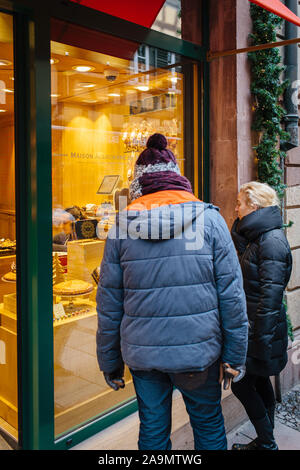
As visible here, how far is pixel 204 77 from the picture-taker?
162 inches

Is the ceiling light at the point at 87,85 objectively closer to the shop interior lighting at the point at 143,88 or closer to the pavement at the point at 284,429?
the shop interior lighting at the point at 143,88

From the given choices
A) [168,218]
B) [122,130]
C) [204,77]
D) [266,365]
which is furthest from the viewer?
[204,77]

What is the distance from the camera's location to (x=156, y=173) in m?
2.33

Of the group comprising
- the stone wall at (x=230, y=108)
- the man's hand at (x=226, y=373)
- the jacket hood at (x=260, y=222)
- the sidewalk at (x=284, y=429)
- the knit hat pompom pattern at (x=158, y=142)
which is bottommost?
the sidewalk at (x=284, y=429)

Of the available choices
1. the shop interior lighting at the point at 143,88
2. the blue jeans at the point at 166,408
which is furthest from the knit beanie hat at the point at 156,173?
the shop interior lighting at the point at 143,88

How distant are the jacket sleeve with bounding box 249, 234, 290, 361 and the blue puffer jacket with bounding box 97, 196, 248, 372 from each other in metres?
0.76

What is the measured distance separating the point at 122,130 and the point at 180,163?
664mm

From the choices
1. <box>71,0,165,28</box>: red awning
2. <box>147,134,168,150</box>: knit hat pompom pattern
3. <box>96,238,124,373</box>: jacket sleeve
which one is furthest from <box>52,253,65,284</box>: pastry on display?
<box>71,0,165,28</box>: red awning

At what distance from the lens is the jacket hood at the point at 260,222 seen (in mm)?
3111

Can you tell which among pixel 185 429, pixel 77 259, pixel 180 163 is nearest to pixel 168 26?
pixel 180 163

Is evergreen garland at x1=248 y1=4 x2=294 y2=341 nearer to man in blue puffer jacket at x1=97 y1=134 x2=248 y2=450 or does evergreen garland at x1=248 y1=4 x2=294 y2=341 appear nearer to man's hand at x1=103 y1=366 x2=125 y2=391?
man in blue puffer jacket at x1=97 y1=134 x2=248 y2=450

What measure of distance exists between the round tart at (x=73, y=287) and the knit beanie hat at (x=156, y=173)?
1.08 m

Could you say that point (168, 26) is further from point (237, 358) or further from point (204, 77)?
point (237, 358)

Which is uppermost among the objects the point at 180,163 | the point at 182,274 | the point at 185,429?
the point at 180,163
